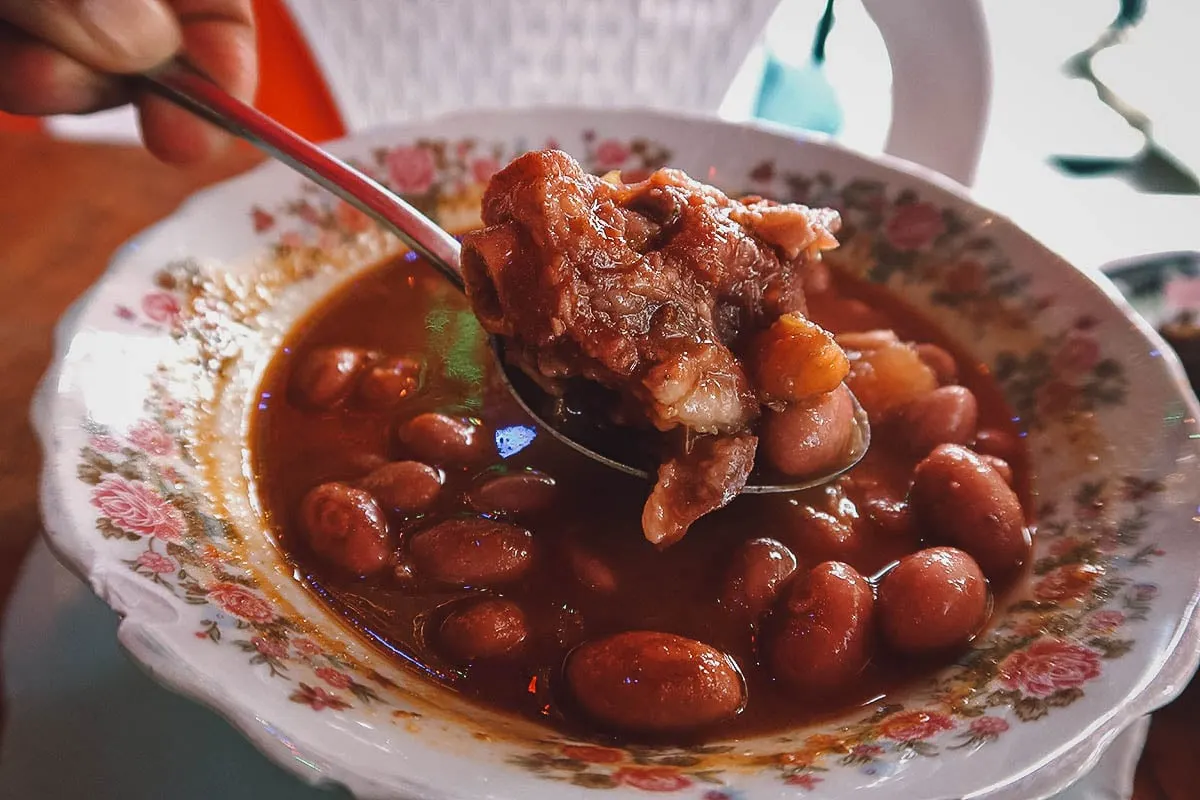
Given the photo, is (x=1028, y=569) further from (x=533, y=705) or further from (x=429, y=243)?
(x=429, y=243)

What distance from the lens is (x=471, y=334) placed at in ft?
6.18

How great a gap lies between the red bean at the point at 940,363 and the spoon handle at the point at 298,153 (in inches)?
36.8

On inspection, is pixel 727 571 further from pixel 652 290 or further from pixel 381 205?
pixel 381 205

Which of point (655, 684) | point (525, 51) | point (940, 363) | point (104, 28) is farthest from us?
point (525, 51)

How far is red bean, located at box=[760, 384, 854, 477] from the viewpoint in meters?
1.45

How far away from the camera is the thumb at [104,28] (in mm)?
1266

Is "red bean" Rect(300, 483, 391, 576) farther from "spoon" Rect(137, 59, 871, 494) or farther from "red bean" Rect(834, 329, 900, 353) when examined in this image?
"red bean" Rect(834, 329, 900, 353)

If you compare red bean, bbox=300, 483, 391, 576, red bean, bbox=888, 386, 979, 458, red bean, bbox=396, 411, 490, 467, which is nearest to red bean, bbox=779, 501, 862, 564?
red bean, bbox=888, 386, 979, 458

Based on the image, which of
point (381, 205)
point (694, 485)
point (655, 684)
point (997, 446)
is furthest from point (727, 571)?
point (381, 205)

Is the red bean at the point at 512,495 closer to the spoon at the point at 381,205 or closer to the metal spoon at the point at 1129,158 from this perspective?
the spoon at the point at 381,205

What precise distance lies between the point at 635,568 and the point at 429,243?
0.71 m

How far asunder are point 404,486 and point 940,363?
107 cm

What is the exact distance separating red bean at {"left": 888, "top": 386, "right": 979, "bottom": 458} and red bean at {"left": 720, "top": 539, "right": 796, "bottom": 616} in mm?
381

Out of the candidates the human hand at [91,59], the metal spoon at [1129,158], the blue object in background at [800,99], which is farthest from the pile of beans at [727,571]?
the metal spoon at [1129,158]
